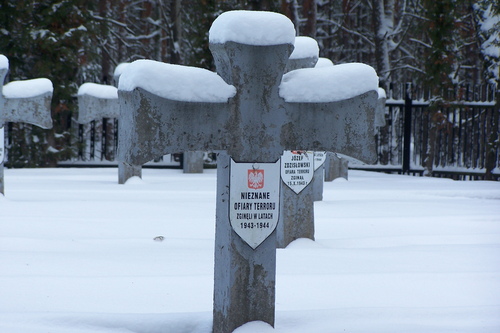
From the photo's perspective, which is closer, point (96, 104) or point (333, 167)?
point (96, 104)

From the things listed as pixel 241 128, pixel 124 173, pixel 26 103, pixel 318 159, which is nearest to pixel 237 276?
pixel 241 128

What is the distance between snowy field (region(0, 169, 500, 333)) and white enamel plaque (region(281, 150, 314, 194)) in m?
0.42

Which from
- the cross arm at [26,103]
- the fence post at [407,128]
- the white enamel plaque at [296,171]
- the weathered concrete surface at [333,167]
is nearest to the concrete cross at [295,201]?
the white enamel plaque at [296,171]

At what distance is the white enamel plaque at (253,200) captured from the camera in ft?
10.2

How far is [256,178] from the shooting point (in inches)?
125

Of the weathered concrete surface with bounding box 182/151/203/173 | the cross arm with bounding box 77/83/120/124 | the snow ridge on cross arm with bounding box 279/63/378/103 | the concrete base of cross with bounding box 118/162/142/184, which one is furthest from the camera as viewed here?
the weathered concrete surface with bounding box 182/151/203/173

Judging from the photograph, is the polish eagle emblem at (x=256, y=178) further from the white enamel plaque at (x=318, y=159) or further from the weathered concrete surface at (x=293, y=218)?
the white enamel plaque at (x=318, y=159)

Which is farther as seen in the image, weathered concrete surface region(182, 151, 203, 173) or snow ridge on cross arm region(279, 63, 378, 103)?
weathered concrete surface region(182, 151, 203, 173)

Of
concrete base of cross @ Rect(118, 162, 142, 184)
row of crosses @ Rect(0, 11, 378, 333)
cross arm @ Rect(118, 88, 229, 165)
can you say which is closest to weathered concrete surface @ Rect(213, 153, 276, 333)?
row of crosses @ Rect(0, 11, 378, 333)

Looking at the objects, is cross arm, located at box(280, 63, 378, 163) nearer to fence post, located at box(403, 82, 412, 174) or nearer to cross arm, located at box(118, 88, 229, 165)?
cross arm, located at box(118, 88, 229, 165)

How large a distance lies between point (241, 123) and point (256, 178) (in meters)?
0.26

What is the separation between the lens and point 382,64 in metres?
18.8

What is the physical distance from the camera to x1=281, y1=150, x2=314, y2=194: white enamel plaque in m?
5.16

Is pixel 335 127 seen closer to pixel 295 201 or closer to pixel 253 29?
pixel 253 29
